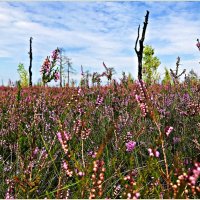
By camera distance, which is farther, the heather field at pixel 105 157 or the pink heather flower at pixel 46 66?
the pink heather flower at pixel 46 66

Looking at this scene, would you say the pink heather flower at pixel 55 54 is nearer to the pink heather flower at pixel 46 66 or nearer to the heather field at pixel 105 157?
the pink heather flower at pixel 46 66

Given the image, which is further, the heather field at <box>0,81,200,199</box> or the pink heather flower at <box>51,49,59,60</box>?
the pink heather flower at <box>51,49,59,60</box>

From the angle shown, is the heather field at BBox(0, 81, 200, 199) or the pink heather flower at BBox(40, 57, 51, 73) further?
the pink heather flower at BBox(40, 57, 51, 73)

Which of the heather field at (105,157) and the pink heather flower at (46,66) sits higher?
the pink heather flower at (46,66)

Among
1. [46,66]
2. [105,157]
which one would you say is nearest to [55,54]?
[46,66]

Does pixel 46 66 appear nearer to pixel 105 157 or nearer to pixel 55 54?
pixel 55 54

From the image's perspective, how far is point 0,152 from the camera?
3.74 m

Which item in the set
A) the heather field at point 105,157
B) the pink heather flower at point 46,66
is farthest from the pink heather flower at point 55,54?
the heather field at point 105,157

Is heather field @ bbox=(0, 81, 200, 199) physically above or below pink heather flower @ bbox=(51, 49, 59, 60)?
below

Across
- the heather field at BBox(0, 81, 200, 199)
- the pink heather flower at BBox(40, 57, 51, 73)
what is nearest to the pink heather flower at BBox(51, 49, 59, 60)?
the pink heather flower at BBox(40, 57, 51, 73)

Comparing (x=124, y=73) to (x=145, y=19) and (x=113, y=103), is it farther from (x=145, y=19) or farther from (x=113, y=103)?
(x=145, y=19)

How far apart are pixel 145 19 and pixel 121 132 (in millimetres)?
8343

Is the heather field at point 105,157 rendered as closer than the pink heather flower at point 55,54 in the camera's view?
Yes

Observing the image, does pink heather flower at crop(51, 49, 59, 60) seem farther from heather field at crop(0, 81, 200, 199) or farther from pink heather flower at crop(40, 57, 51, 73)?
heather field at crop(0, 81, 200, 199)
